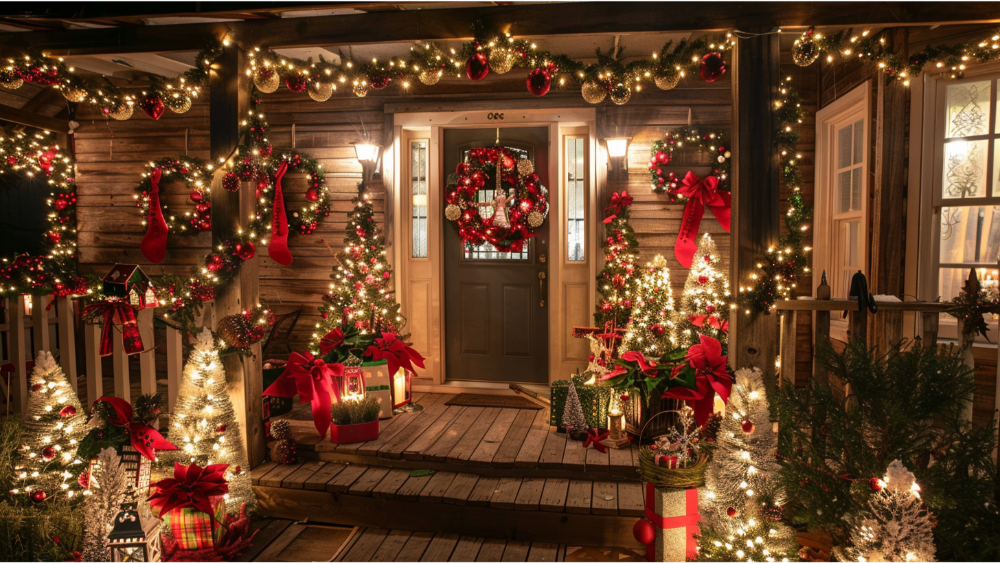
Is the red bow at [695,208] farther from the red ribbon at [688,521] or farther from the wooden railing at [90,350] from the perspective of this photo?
the wooden railing at [90,350]

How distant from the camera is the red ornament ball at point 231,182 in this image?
349 centimetres

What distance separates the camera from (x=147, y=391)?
3.72 m

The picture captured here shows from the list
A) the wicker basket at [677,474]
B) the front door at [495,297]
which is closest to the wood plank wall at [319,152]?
the front door at [495,297]

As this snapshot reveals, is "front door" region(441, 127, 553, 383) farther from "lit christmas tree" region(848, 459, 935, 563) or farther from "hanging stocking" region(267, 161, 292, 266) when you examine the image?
"lit christmas tree" region(848, 459, 935, 563)

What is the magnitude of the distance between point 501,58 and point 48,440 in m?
3.09

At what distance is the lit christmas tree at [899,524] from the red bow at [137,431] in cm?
304

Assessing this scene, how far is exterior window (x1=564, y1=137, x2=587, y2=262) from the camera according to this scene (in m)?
5.29

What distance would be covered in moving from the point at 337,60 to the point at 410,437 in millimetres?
2985

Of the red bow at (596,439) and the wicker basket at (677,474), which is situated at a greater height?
the wicker basket at (677,474)

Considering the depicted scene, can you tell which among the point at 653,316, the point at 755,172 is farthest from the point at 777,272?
the point at 653,316

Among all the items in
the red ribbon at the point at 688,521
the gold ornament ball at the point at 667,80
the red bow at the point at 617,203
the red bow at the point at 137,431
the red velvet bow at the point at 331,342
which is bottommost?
the red ribbon at the point at 688,521

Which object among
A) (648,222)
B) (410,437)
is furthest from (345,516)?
(648,222)

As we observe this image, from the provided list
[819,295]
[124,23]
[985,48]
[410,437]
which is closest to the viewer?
[819,295]

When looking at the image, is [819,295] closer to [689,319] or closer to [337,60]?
[689,319]
